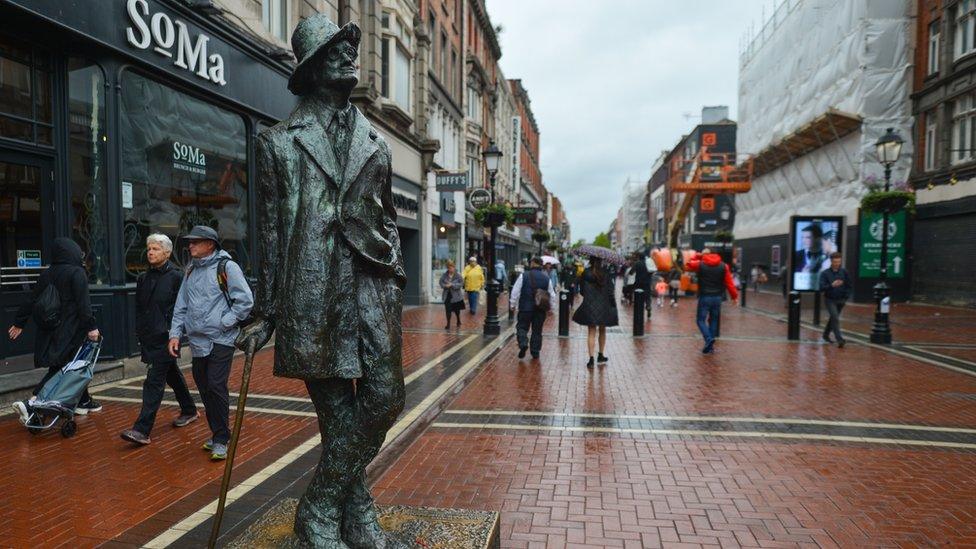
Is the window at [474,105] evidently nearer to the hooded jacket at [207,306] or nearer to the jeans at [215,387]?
the hooded jacket at [207,306]

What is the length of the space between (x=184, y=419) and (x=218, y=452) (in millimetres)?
1185

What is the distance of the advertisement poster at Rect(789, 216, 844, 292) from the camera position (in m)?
17.6

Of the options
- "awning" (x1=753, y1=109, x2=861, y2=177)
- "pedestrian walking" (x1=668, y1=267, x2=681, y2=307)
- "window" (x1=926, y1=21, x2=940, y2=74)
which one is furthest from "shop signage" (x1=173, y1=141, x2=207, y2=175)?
"window" (x1=926, y1=21, x2=940, y2=74)

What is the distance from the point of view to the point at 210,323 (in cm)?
488

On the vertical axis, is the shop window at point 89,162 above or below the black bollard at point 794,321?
above

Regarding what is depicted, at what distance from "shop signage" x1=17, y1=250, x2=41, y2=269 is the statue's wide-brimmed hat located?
6993 millimetres

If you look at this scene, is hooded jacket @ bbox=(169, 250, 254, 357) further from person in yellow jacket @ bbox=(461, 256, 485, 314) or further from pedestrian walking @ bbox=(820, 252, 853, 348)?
person in yellow jacket @ bbox=(461, 256, 485, 314)

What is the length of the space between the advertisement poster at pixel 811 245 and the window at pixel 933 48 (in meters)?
9.87

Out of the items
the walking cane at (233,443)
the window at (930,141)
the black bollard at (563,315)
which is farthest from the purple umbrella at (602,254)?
the window at (930,141)

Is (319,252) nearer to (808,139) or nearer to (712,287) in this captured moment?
(712,287)

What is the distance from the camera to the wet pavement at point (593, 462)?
Answer: 366 centimetres

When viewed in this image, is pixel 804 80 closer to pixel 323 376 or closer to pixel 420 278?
pixel 420 278

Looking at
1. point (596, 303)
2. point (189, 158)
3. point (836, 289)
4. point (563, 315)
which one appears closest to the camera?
point (596, 303)

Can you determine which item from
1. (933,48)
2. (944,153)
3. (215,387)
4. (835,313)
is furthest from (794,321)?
(933,48)
